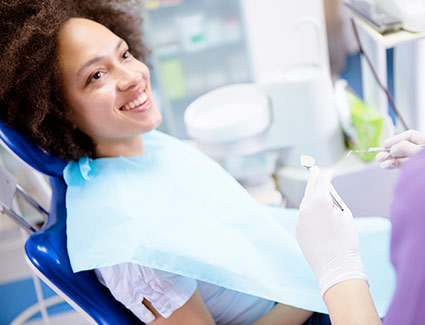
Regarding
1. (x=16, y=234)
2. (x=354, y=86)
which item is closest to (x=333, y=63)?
(x=354, y=86)

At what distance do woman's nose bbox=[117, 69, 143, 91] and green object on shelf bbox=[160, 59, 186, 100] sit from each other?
1904 millimetres

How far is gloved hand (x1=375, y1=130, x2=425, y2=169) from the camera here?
93 centimetres

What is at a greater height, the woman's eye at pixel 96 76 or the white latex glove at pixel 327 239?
the woman's eye at pixel 96 76

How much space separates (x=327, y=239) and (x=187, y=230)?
40 centimetres

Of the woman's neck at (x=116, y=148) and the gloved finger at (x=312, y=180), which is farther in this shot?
the woman's neck at (x=116, y=148)

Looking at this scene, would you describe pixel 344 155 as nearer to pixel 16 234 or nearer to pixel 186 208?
pixel 186 208

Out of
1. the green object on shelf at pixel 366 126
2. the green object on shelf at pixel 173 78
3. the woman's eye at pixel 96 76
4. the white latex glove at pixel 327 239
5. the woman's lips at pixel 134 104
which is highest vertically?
the woman's eye at pixel 96 76

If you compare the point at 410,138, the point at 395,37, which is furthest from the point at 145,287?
the point at 395,37

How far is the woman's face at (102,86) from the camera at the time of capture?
1.17 m

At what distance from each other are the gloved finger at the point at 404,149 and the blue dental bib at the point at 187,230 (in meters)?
0.41

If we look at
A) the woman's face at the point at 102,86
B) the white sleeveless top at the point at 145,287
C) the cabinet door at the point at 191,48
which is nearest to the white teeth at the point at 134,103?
the woman's face at the point at 102,86

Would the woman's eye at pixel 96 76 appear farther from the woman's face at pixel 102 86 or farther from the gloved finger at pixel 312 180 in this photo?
the gloved finger at pixel 312 180

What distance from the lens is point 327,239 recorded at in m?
0.85

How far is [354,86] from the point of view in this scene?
3461mm
